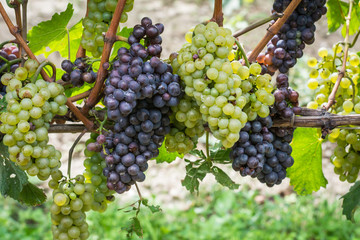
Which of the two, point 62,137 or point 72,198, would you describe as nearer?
point 72,198

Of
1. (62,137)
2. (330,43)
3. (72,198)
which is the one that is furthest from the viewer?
(330,43)

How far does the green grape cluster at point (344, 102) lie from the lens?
98 centimetres

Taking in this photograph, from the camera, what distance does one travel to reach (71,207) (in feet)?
2.51

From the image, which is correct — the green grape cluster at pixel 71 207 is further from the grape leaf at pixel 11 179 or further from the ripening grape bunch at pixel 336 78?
the ripening grape bunch at pixel 336 78

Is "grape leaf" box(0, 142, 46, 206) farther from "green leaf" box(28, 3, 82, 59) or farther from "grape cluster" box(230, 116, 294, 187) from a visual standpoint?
"grape cluster" box(230, 116, 294, 187)

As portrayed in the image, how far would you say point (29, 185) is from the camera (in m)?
0.90

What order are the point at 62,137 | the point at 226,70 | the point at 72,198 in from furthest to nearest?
1. the point at 62,137
2. the point at 72,198
3. the point at 226,70

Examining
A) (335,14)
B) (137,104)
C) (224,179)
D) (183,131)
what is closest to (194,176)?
(224,179)

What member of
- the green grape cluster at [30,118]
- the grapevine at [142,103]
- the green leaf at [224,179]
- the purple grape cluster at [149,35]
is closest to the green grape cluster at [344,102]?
the grapevine at [142,103]

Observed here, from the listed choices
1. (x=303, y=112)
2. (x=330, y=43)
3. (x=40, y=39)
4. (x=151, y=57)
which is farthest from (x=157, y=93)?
(x=330, y=43)

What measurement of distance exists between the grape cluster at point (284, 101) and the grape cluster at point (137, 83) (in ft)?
0.63

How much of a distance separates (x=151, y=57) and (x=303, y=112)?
32 cm

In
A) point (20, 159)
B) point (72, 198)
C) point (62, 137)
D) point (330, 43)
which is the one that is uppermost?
point (20, 159)

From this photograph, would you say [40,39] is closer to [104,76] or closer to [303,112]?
[104,76]
